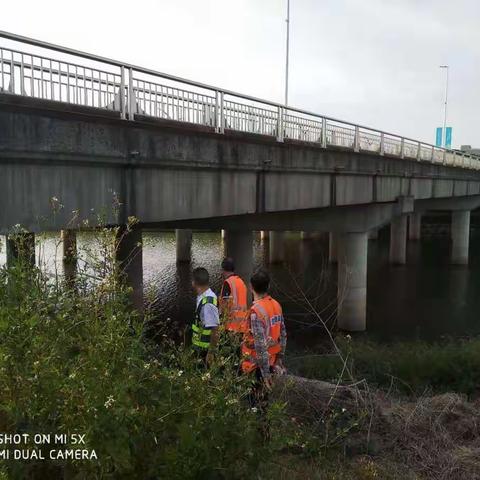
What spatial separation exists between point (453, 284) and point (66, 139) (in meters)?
22.5

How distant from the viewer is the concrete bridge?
590 centimetres

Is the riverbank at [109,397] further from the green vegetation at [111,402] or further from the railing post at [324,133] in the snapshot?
the railing post at [324,133]

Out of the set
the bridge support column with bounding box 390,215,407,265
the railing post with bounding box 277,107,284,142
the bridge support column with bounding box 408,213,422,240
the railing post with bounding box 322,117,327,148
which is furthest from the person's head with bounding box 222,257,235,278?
the bridge support column with bounding box 408,213,422,240

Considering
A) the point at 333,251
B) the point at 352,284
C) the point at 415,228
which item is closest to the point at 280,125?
the point at 352,284

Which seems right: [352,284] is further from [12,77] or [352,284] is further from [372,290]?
[12,77]

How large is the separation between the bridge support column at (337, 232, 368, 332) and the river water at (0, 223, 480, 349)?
2.26 feet

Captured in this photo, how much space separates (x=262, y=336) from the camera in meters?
4.40

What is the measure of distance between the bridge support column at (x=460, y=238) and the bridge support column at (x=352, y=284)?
15.5 m

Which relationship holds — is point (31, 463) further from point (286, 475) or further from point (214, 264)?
point (214, 264)

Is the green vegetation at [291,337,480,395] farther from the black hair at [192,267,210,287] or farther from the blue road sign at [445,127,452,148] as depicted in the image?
the blue road sign at [445,127,452,148]

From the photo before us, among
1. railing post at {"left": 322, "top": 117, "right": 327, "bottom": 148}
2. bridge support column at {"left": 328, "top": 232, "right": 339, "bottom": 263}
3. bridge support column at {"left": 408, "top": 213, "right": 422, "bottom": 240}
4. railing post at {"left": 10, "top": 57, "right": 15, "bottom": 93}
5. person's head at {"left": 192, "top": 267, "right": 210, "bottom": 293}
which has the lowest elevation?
bridge support column at {"left": 328, "top": 232, "right": 339, "bottom": 263}

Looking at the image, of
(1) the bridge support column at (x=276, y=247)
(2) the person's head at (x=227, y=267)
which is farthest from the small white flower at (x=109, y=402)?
(1) the bridge support column at (x=276, y=247)

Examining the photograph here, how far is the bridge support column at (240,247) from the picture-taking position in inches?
627

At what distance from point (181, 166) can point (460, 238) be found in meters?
26.8
